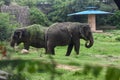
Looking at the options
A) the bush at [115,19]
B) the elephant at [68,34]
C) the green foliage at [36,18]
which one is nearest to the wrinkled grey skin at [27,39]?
the elephant at [68,34]

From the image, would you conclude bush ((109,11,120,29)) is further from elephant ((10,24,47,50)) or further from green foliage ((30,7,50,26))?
elephant ((10,24,47,50))

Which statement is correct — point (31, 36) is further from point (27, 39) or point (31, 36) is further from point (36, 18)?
point (36, 18)

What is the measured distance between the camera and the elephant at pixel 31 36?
397 inches

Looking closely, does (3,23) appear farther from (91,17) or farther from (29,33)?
(91,17)

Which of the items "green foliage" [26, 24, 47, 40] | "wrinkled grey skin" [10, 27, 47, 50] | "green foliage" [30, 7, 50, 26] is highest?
"green foliage" [26, 24, 47, 40]

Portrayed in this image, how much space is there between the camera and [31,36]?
33.9 ft

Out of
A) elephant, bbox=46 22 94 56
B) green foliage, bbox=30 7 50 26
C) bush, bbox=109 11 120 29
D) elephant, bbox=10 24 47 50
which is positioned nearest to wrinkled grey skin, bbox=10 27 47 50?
elephant, bbox=10 24 47 50

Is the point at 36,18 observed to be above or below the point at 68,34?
below

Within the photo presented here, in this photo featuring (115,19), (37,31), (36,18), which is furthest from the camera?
(115,19)

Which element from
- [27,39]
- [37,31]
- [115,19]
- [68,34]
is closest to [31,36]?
[27,39]

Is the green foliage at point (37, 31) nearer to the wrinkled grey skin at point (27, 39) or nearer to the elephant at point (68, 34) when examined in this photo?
the wrinkled grey skin at point (27, 39)

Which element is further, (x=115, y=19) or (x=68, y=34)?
(x=115, y=19)

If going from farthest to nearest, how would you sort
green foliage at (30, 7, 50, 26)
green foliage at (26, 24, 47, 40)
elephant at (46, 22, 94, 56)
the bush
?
the bush < green foliage at (30, 7, 50, 26) < green foliage at (26, 24, 47, 40) < elephant at (46, 22, 94, 56)

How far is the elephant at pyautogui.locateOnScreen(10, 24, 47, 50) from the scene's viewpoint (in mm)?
10094
